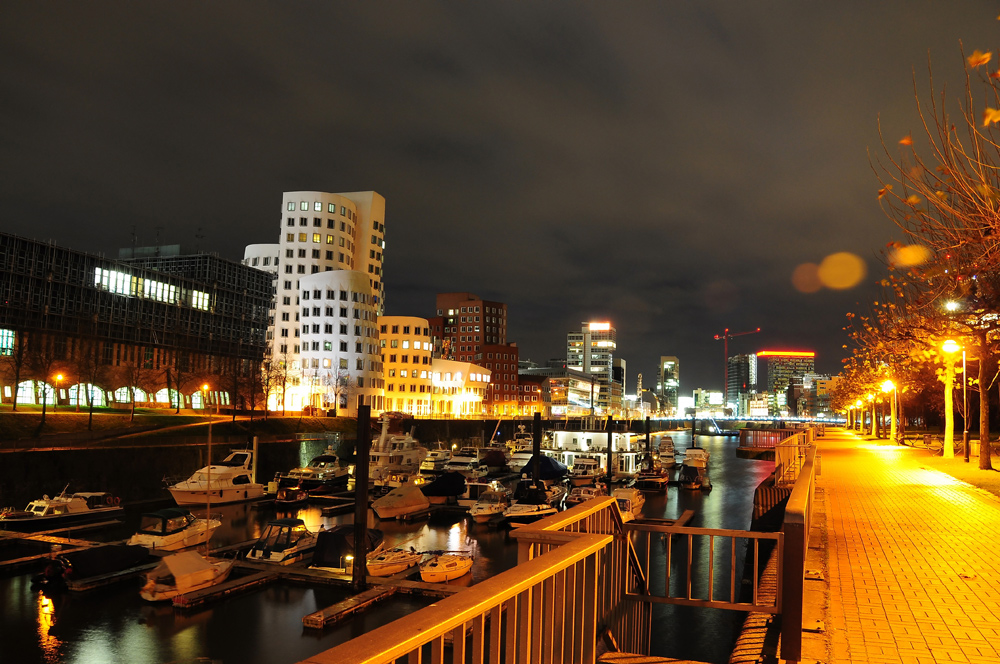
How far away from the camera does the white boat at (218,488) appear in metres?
45.0

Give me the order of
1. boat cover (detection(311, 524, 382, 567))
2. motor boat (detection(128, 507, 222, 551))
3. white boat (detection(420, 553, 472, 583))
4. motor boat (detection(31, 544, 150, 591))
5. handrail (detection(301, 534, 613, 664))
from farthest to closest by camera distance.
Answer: motor boat (detection(128, 507, 222, 551)), boat cover (detection(311, 524, 382, 567)), white boat (detection(420, 553, 472, 583)), motor boat (detection(31, 544, 150, 591)), handrail (detection(301, 534, 613, 664))

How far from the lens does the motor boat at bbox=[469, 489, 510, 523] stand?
42.2 meters

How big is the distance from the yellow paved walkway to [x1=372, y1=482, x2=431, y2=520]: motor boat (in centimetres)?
2918

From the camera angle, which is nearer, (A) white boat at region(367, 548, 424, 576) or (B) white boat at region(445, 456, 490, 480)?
(A) white boat at region(367, 548, 424, 576)

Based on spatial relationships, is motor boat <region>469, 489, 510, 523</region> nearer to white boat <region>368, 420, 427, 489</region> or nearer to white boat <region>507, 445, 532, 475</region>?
white boat <region>368, 420, 427, 489</region>

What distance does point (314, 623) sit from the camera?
72.9 ft

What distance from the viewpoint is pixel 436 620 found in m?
2.79

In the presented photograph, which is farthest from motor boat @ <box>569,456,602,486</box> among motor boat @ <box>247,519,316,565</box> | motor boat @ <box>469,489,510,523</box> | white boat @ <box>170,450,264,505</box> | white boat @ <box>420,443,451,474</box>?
motor boat @ <box>247,519,316,565</box>

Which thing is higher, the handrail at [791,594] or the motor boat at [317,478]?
the handrail at [791,594]

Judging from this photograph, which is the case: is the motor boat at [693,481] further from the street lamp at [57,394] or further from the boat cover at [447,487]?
the street lamp at [57,394]

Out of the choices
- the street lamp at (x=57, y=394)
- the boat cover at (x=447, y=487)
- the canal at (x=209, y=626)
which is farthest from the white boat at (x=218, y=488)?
the street lamp at (x=57, y=394)

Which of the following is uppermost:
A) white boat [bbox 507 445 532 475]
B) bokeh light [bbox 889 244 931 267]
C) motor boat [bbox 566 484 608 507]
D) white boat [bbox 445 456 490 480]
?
bokeh light [bbox 889 244 931 267]

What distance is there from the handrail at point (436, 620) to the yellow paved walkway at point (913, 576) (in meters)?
4.63

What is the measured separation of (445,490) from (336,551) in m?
20.4
